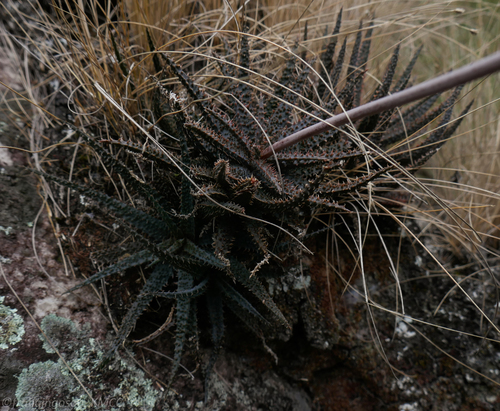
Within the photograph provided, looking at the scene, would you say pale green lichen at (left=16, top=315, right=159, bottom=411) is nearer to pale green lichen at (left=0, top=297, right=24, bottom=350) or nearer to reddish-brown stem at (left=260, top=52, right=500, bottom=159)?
pale green lichen at (left=0, top=297, right=24, bottom=350)

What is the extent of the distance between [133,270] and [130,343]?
253 mm

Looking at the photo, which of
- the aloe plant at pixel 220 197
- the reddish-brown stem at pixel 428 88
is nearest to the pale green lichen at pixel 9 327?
Answer: the aloe plant at pixel 220 197

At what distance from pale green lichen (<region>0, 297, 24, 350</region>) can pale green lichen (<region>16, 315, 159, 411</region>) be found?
64 mm

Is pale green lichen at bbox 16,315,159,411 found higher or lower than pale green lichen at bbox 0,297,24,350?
lower

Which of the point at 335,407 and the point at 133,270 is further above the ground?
the point at 133,270

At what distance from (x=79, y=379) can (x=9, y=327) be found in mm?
270

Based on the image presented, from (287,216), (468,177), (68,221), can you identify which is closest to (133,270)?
(68,221)

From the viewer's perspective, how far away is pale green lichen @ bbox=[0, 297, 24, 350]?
0.98m

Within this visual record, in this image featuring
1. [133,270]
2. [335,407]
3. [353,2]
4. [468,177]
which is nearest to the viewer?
[133,270]

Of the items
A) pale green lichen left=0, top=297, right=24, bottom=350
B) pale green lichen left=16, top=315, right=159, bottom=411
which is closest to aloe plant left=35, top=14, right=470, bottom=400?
pale green lichen left=16, top=315, right=159, bottom=411

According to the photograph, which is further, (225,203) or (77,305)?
(77,305)

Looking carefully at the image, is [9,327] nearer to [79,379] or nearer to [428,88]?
[79,379]

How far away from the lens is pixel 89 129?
54.6 inches

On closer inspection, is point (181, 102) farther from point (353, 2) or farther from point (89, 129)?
point (353, 2)
